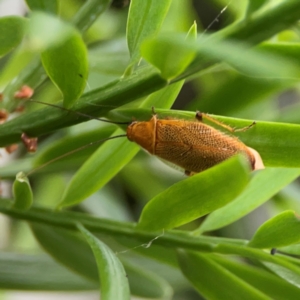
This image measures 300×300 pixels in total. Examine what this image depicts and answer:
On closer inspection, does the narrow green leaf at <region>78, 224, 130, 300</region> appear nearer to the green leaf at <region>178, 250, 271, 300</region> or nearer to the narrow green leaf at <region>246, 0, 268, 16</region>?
the green leaf at <region>178, 250, 271, 300</region>

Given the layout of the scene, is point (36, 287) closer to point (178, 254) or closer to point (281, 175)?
point (178, 254)

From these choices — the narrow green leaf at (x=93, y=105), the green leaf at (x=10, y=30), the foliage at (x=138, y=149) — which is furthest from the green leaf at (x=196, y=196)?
the green leaf at (x=10, y=30)

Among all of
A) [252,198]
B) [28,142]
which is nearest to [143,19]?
[28,142]

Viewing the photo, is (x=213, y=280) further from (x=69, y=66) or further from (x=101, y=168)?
(x=69, y=66)

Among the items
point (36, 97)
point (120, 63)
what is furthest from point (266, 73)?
point (36, 97)

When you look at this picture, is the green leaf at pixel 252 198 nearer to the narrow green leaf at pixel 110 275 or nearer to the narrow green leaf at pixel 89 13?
the narrow green leaf at pixel 110 275

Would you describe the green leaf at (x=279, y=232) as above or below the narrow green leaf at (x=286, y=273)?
above

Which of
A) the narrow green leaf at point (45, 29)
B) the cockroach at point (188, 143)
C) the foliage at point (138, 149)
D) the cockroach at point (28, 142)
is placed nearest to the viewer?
the narrow green leaf at point (45, 29)

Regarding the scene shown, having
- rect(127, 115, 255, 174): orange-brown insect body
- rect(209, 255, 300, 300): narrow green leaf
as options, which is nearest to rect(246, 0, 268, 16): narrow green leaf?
rect(127, 115, 255, 174): orange-brown insect body
